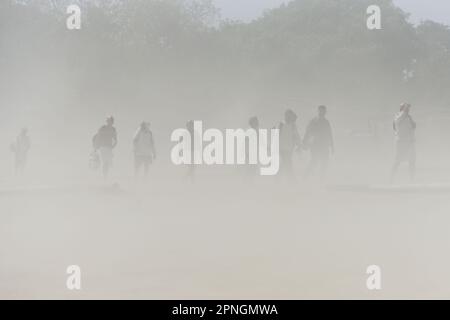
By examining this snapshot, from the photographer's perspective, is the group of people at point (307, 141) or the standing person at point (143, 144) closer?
the group of people at point (307, 141)

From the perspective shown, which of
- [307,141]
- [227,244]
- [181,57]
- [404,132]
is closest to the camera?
[227,244]

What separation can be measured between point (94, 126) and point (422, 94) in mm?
16780

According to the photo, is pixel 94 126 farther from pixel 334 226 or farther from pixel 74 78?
pixel 334 226

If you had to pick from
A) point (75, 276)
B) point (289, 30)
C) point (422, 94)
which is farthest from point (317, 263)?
point (422, 94)

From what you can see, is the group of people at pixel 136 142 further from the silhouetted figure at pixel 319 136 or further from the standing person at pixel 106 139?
the silhouetted figure at pixel 319 136

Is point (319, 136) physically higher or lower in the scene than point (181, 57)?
lower

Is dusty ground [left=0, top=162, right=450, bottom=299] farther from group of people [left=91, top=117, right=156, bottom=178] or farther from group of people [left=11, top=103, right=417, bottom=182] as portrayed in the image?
group of people [left=91, top=117, right=156, bottom=178]

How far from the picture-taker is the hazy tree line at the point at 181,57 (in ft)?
110

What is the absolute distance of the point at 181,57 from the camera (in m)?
34.0

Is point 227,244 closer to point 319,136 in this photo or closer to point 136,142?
point 319,136

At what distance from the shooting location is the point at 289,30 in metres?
36.4

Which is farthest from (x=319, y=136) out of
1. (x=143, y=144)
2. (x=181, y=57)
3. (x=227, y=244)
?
(x=181, y=57)

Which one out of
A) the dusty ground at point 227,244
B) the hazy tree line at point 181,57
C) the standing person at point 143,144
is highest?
the hazy tree line at point 181,57

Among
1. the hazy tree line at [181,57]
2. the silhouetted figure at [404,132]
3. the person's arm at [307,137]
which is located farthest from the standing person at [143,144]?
the hazy tree line at [181,57]
